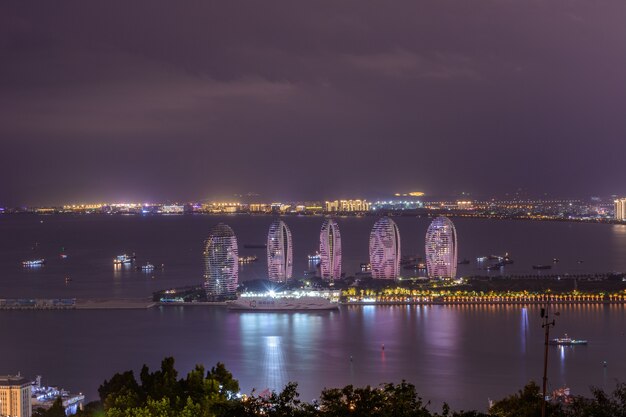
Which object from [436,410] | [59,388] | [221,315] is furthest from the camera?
[221,315]

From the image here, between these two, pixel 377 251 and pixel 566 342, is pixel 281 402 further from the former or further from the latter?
pixel 377 251

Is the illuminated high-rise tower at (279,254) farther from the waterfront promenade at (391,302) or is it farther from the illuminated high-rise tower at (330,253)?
the waterfront promenade at (391,302)

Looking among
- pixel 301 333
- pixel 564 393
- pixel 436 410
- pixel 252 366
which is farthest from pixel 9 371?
pixel 564 393

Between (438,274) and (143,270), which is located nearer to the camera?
(438,274)

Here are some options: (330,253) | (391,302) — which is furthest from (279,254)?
(391,302)

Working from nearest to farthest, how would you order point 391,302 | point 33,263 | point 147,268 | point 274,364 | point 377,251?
point 274,364
point 391,302
point 377,251
point 147,268
point 33,263

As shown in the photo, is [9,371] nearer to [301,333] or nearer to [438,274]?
[301,333]

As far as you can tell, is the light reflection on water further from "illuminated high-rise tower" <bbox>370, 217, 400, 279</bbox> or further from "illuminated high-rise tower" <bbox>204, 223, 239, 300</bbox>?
"illuminated high-rise tower" <bbox>370, 217, 400, 279</bbox>
